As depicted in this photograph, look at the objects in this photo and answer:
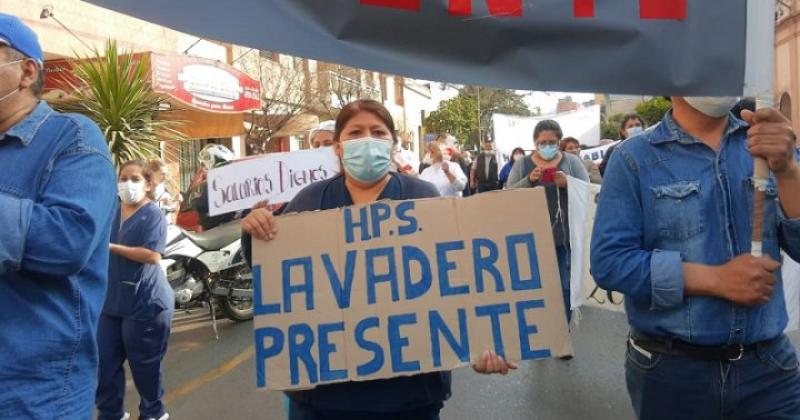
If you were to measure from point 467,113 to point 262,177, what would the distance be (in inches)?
1787

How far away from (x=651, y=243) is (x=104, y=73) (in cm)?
709

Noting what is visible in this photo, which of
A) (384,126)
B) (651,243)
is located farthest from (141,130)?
(651,243)

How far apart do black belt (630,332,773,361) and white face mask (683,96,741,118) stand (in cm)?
71

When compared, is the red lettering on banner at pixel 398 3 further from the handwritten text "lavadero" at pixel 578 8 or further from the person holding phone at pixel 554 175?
the person holding phone at pixel 554 175

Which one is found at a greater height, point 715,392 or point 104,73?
point 104,73

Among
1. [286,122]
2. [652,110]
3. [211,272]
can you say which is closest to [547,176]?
[211,272]

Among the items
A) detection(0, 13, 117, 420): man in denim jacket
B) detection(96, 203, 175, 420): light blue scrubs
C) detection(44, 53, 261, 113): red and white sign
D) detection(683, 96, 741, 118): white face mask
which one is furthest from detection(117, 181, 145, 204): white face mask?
detection(44, 53, 261, 113): red and white sign

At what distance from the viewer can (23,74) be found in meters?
1.87

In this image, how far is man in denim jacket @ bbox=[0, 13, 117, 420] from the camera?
1.71 m

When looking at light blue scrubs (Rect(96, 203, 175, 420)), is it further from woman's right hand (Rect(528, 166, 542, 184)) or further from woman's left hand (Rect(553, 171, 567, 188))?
woman's left hand (Rect(553, 171, 567, 188))

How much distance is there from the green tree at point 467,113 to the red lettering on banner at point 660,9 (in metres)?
36.6

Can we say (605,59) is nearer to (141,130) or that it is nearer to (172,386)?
(172,386)

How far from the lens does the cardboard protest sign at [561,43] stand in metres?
1.87

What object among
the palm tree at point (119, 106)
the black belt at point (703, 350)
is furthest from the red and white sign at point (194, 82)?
the black belt at point (703, 350)
